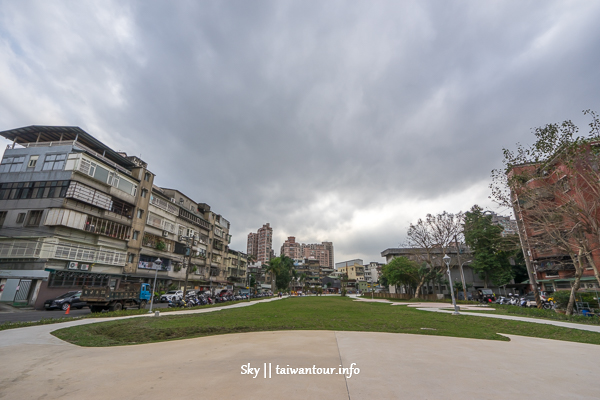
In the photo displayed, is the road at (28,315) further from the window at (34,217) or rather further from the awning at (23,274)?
the window at (34,217)

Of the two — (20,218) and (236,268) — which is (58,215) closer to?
(20,218)

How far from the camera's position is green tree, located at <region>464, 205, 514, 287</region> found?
48.0 m

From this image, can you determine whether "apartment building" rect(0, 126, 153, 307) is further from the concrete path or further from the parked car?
the concrete path

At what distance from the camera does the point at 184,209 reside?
51.4m

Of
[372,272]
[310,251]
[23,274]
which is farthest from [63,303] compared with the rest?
[310,251]

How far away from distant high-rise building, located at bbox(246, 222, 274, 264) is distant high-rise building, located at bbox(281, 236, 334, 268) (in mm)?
16647

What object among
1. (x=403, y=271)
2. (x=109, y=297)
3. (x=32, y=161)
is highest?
(x=32, y=161)

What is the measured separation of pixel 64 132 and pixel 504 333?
44.7 meters

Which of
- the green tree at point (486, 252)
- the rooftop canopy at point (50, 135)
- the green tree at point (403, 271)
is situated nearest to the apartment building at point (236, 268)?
the green tree at point (403, 271)

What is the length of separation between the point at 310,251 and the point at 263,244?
37002 mm

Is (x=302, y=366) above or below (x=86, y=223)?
below

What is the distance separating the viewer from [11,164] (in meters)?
31.9

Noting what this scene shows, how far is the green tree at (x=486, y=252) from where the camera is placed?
158ft

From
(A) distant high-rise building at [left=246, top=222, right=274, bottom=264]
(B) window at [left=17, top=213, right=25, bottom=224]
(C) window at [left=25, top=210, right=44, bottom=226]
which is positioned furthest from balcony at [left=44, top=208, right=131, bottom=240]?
(A) distant high-rise building at [left=246, top=222, right=274, bottom=264]
